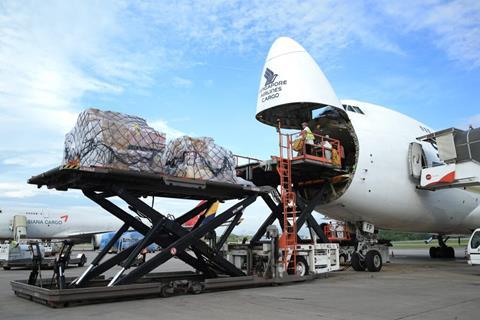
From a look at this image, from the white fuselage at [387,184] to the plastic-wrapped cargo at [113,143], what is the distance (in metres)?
7.43

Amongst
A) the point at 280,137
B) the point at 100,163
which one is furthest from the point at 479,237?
the point at 100,163

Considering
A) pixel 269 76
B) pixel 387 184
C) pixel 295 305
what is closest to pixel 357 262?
pixel 387 184

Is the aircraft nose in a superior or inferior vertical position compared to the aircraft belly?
superior

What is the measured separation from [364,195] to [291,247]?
369 cm

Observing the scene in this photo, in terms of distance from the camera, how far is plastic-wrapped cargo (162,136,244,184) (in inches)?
455

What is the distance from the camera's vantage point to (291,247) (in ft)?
43.2

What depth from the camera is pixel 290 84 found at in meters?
13.7

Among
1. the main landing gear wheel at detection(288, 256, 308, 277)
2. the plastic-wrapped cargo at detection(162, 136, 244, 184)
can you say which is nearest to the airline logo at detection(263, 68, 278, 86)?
the plastic-wrapped cargo at detection(162, 136, 244, 184)

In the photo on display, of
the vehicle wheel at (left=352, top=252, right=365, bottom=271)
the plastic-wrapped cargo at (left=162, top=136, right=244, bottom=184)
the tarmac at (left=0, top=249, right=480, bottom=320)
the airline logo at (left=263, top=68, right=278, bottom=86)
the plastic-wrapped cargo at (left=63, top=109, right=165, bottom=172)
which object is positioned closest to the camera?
the tarmac at (left=0, top=249, right=480, bottom=320)

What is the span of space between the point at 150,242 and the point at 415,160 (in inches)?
423

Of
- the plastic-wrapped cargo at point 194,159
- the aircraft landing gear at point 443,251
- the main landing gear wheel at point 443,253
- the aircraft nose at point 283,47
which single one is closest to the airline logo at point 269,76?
the aircraft nose at point 283,47

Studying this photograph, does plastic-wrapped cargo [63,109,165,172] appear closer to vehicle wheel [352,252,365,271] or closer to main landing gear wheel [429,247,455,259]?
vehicle wheel [352,252,365,271]

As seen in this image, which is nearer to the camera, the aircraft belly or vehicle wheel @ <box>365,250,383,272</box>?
the aircraft belly

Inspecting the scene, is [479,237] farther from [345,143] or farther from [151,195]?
[151,195]
